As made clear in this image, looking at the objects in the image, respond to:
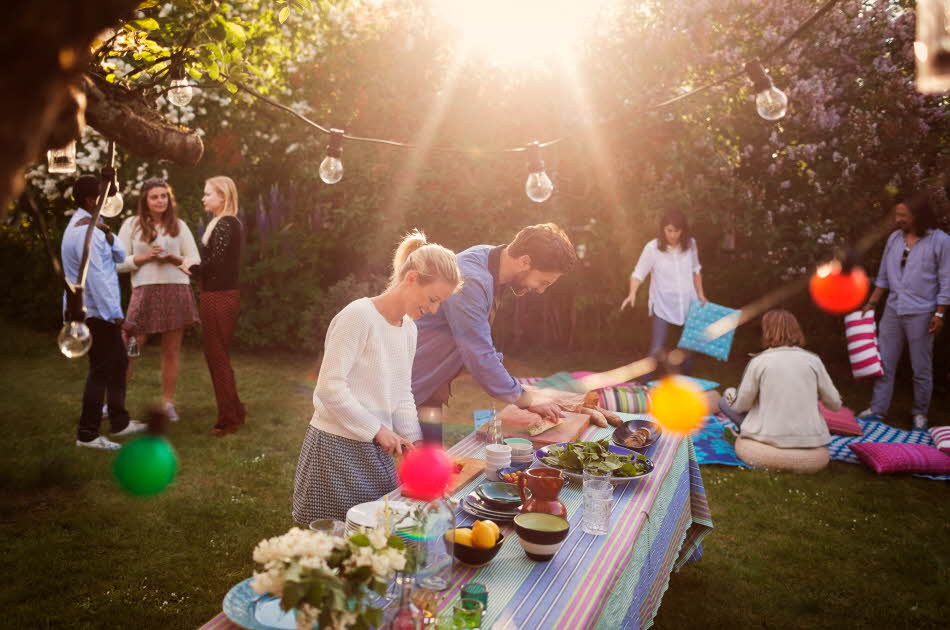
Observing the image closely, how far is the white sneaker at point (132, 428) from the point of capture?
564cm

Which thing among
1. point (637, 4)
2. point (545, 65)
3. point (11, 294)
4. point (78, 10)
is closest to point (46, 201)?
point (11, 294)

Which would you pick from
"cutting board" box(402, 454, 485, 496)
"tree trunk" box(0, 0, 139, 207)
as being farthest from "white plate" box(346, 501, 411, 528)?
"tree trunk" box(0, 0, 139, 207)

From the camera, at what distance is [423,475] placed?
8.09 ft

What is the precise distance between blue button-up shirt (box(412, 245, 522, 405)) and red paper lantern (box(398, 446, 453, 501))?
778mm

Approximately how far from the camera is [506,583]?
1.91 metres

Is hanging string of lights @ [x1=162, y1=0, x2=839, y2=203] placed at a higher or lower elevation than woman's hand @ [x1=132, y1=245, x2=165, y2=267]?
higher

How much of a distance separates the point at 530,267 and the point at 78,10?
281 cm

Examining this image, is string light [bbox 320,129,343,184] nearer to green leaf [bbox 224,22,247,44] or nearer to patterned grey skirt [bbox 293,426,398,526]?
green leaf [bbox 224,22,247,44]

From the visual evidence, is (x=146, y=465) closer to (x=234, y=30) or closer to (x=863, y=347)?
(x=234, y=30)

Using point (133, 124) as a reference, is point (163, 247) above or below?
below

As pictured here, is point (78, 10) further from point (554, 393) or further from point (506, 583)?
point (554, 393)

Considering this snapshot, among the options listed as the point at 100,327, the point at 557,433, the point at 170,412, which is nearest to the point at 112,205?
the point at 557,433

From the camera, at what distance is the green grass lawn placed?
3426 millimetres

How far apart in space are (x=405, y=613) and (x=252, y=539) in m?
2.81
